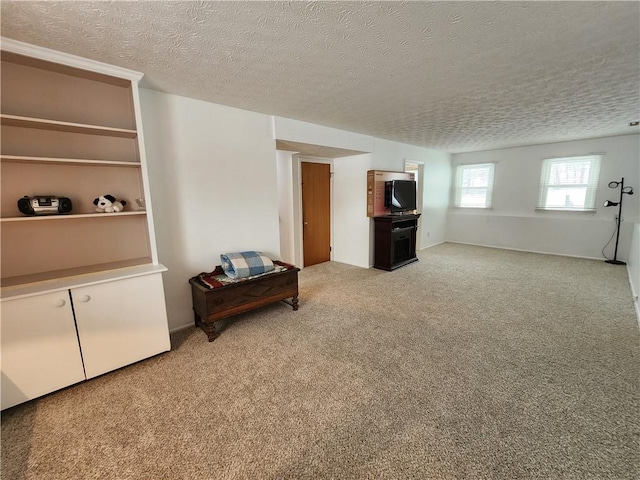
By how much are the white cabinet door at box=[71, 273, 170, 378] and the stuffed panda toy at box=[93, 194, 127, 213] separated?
590mm

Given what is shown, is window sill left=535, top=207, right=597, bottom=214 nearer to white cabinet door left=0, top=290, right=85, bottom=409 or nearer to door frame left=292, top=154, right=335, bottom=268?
door frame left=292, top=154, right=335, bottom=268

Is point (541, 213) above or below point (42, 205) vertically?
below

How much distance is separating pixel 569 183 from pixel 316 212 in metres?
5.08

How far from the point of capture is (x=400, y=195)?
4.84m

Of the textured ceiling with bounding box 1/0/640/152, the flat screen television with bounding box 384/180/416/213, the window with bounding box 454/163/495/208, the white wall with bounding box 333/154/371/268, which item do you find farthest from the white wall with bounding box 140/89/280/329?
the window with bounding box 454/163/495/208

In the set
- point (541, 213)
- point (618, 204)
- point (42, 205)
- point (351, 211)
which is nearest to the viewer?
point (42, 205)

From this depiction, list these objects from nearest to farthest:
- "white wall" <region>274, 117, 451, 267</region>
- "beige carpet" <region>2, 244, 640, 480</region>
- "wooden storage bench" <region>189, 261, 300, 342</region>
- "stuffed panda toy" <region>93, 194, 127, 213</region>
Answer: "beige carpet" <region>2, 244, 640, 480</region>, "stuffed panda toy" <region>93, 194, 127, 213</region>, "wooden storage bench" <region>189, 261, 300, 342</region>, "white wall" <region>274, 117, 451, 267</region>

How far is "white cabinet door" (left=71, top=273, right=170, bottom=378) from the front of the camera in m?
1.88

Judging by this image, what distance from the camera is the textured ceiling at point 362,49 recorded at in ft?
4.44

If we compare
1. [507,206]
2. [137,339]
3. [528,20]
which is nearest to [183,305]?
[137,339]

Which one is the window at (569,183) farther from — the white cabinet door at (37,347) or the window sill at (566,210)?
the white cabinet door at (37,347)

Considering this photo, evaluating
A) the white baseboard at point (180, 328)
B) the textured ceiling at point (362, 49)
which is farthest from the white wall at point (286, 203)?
the white baseboard at point (180, 328)

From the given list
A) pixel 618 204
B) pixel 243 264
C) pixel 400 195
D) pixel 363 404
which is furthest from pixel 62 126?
pixel 618 204

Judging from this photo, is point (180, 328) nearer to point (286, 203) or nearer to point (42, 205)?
point (42, 205)
